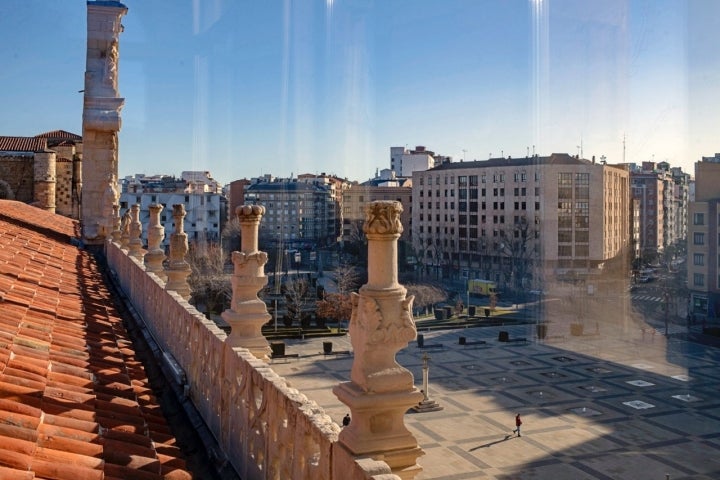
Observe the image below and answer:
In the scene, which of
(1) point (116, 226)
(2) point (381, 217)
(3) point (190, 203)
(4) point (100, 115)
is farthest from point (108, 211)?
(3) point (190, 203)

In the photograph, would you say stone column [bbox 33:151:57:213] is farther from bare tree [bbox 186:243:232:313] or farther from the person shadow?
bare tree [bbox 186:243:232:313]

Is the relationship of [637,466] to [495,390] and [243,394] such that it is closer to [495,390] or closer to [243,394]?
[495,390]

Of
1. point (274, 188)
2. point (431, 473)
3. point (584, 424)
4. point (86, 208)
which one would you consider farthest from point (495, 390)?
point (274, 188)

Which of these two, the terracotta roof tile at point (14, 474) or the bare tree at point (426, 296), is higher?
the terracotta roof tile at point (14, 474)

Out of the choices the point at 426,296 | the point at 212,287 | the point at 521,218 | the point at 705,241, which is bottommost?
the point at 426,296

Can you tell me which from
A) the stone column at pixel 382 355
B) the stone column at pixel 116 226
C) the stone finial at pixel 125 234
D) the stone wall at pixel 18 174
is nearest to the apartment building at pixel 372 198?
the stone wall at pixel 18 174

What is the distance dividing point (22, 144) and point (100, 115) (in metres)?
11.8

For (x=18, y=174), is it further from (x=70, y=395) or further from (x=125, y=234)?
(x=70, y=395)

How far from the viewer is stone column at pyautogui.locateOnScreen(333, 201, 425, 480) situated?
229cm

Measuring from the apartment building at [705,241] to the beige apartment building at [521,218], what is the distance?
6.37m

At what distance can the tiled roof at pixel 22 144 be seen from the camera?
21688mm

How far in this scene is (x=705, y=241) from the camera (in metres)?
34.6

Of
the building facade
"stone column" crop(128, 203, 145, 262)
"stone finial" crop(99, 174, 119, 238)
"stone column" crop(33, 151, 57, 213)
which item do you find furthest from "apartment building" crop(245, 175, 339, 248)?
"stone column" crop(128, 203, 145, 262)

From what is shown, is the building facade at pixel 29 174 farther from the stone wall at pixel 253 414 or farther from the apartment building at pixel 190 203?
the apartment building at pixel 190 203
